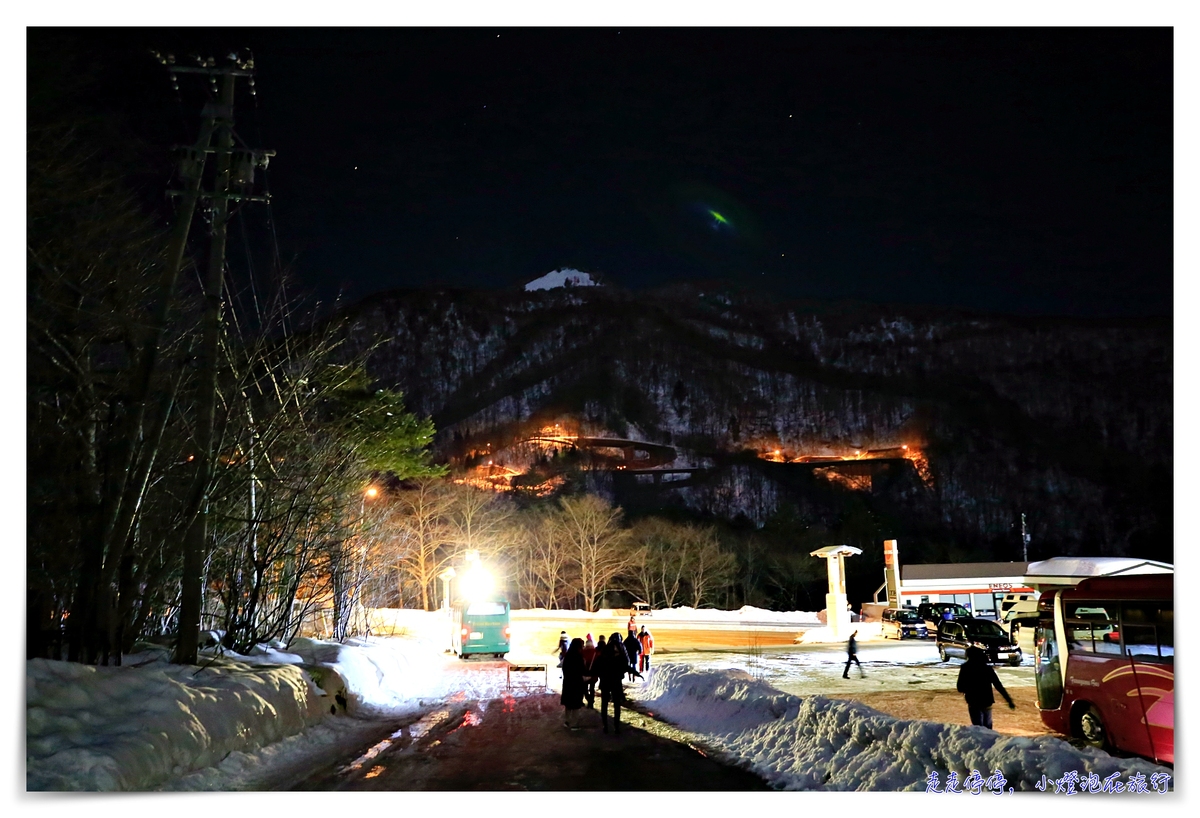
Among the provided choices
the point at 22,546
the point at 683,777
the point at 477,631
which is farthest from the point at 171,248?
the point at 477,631

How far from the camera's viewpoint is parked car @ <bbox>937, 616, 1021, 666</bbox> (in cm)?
2458

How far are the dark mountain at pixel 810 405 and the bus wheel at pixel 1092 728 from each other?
98457 millimetres

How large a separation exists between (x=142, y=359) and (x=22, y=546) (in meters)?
3.04

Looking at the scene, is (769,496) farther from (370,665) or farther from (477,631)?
(370,665)

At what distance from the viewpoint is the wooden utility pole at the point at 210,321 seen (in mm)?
11992

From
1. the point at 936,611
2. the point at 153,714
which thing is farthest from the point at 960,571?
the point at 153,714

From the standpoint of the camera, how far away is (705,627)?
141 ft

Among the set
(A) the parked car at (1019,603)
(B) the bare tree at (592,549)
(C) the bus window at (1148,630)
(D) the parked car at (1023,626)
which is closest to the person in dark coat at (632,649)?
(C) the bus window at (1148,630)

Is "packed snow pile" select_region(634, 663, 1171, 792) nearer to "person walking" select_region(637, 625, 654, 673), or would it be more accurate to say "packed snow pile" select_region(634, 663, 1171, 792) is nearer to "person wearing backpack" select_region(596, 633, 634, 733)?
"person wearing backpack" select_region(596, 633, 634, 733)

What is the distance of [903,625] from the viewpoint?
3447 centimetres

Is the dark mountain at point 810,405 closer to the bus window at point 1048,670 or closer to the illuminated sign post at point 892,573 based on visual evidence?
the illuminated sign post at point 892,573

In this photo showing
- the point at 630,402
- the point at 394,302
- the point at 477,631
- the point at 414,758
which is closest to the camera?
the point at 414,758

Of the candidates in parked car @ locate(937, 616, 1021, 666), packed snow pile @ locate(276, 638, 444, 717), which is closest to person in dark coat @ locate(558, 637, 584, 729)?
packed snow pile @ locate(276, 638, 444, 717)

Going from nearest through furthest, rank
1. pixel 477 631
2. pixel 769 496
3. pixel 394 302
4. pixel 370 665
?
pixel 370 665
pixel 477 631
pixel 769 496
pixel 394 302
